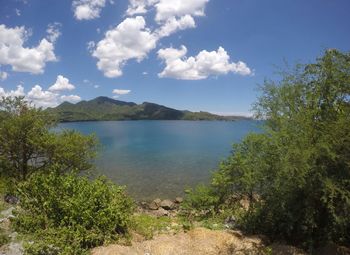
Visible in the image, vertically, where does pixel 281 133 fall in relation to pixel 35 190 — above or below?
above

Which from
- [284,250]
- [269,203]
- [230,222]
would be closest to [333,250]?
[284,250]

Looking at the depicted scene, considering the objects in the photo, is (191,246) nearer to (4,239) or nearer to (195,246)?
(195,246)

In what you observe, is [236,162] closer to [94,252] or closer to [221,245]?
[221,245]

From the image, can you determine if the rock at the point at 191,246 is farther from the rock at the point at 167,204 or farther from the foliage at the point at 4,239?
the rock at the point at 167,204

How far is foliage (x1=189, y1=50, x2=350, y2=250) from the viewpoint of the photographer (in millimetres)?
13227

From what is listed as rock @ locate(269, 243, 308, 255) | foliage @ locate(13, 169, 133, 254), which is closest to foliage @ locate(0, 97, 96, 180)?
foliage @ locate(13, 169, 133, 254)

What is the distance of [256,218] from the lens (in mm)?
15781

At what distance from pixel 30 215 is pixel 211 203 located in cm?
1525

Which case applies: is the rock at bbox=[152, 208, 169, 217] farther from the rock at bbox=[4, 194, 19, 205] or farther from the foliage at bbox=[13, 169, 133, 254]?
the foliage at bbox=[13, 169, 133, 254]

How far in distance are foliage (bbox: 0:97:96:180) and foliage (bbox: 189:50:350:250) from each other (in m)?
16.9

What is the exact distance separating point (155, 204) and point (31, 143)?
1604cm

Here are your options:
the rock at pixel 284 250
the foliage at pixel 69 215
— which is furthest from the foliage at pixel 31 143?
the rock at pixel 284 250

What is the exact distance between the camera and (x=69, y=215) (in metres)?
12.2

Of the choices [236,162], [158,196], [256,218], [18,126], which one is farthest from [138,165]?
[256,218]
